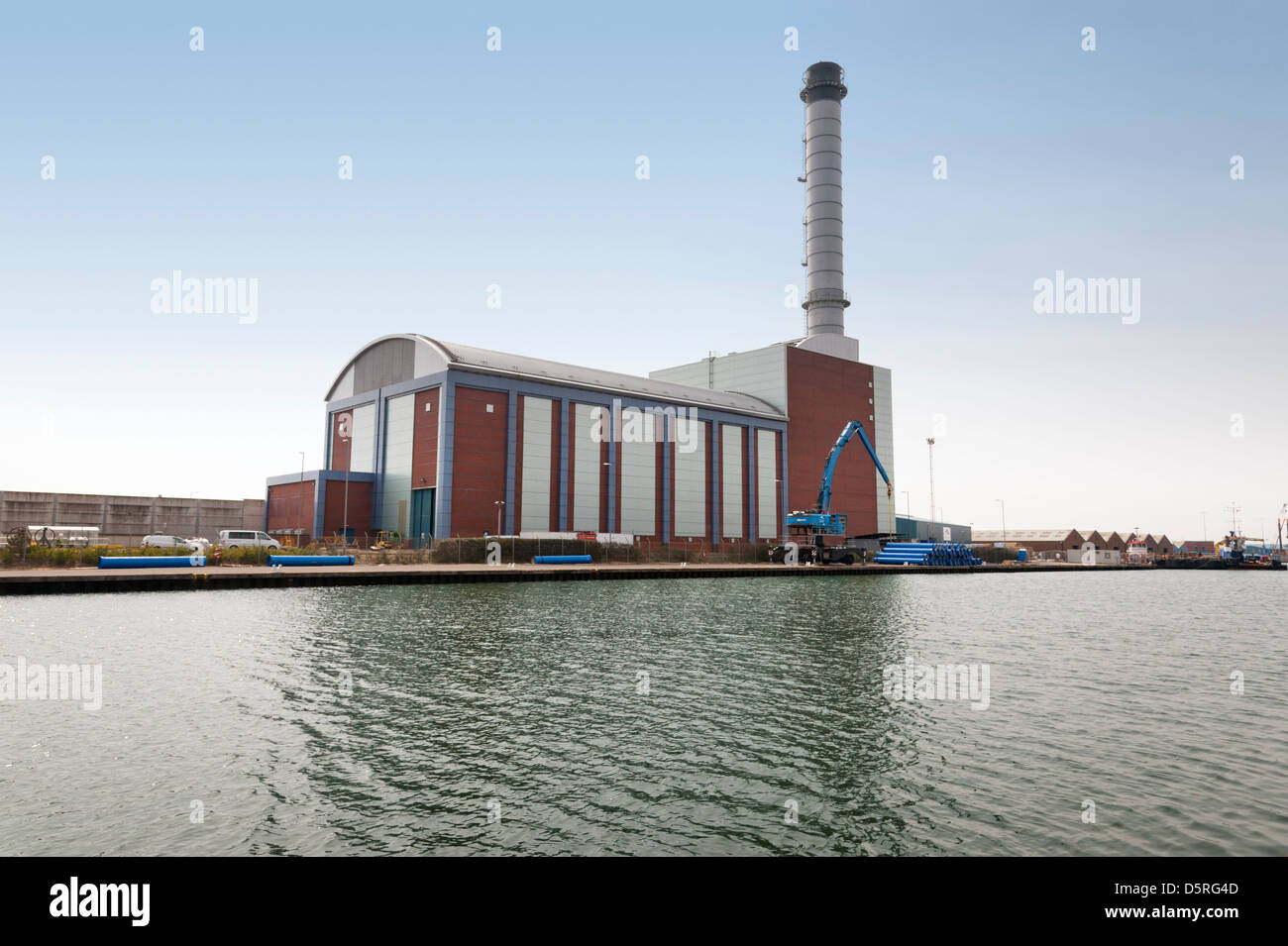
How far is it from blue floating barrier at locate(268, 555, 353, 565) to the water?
1007 inches

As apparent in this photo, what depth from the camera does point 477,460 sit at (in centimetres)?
7150

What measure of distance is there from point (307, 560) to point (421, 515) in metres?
17.3

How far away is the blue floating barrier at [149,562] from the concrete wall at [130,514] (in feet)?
117

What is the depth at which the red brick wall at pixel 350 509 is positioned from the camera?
75375 millimetres

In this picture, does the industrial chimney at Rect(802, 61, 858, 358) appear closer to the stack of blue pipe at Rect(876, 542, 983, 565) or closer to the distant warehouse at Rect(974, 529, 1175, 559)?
the stack of blue pipe at Rect(876, 542, 983, 565)

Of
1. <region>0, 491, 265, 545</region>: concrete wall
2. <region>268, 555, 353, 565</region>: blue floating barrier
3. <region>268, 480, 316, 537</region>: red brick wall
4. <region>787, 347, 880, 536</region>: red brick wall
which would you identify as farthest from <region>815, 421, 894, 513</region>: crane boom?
<region>0, 491, 265, 545</region>: concrete wall

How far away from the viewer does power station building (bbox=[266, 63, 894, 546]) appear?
72062 mm

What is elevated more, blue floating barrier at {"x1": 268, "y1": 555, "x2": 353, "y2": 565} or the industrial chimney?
the industrial chimney

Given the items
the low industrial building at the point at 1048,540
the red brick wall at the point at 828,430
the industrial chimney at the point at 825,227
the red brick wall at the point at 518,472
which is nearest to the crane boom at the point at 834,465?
the red brick wall at the point at 828,430

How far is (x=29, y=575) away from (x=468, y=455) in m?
34.8

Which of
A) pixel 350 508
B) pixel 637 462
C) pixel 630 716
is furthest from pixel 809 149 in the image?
pixel 630 716

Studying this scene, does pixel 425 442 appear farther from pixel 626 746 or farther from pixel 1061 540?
pixel 1061 540

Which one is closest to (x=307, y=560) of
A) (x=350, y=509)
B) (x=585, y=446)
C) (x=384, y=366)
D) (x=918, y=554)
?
(x=350, y=509)

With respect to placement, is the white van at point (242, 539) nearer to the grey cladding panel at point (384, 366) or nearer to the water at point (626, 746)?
the grey cladding panel at point (384, 366)
